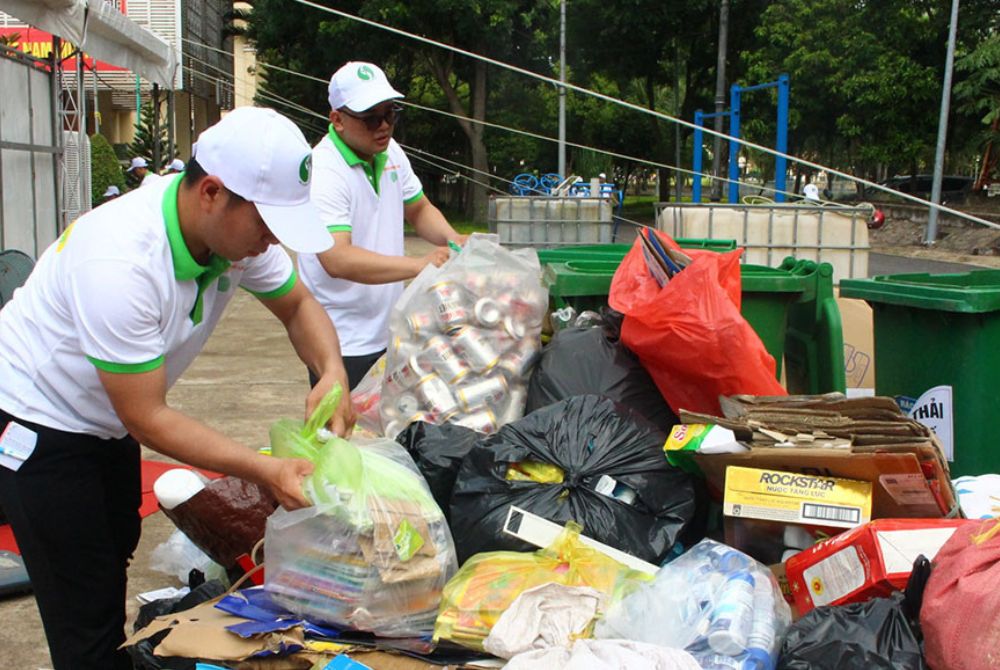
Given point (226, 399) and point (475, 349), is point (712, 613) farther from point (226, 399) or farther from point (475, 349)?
point (226, 399)

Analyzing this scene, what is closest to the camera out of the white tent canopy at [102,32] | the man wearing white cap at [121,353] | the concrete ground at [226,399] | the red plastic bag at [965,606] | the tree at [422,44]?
the red plastic bag at [965,606]

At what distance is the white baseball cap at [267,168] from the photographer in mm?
1872

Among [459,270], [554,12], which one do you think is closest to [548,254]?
[459,270]

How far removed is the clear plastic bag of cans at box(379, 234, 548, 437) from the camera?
2.77 metres

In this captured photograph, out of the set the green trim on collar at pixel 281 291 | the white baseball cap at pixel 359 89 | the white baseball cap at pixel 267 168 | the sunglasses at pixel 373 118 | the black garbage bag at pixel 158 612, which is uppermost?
the white baseball cap at pixel 359 89

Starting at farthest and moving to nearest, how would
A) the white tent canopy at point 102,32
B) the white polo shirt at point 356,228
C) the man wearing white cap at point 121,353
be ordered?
the white tent canopy at point 102,32 → the white polo shirt at point 356,228 → the man wearing white cap at point 121,353

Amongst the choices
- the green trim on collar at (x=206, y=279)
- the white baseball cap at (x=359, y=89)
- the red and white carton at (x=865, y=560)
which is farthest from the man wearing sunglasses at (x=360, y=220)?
the red and white carton at (x=865, y=560)

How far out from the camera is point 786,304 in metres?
3.27

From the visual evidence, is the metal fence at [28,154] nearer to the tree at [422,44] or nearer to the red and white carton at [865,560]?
the red and white carton at [865,560]

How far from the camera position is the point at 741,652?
178cm

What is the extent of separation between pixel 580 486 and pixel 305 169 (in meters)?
0.97

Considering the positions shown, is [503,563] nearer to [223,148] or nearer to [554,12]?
[223,148]

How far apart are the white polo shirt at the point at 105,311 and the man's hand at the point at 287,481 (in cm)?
31

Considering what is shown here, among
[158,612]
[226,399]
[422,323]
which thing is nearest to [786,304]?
[422,323]
